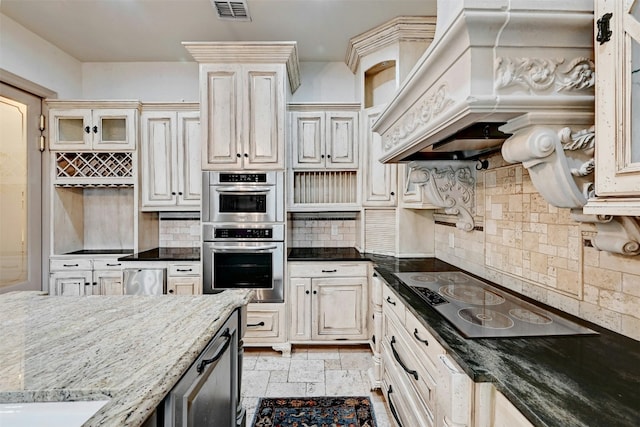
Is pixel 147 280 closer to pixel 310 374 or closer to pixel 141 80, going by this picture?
pixel 310 374

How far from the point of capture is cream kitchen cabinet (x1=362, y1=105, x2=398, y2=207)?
303 cm

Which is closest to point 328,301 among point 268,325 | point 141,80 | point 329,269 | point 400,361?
point 329,269

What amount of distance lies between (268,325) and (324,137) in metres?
1.94

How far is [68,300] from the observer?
Result: 4.73 ft

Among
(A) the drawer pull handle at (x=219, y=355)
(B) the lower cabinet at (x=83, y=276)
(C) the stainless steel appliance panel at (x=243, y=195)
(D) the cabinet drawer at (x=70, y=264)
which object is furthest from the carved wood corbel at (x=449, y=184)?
(D) the cabinet drawer at (x=70, y=264)

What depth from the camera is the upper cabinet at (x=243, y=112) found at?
2.94 meters


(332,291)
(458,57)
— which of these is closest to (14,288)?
(332,291)

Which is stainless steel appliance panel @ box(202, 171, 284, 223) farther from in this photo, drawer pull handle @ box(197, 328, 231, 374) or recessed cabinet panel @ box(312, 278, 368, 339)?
drawer pull handle @ box(197, 328, 231, 374)

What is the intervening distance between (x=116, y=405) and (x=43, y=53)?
3.87 metres

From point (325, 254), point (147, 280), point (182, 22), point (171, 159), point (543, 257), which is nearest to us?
point (543, 257)

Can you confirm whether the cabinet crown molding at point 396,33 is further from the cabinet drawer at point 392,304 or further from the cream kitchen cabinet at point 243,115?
the cabinet drawer at point 392,304

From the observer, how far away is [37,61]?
120 inches

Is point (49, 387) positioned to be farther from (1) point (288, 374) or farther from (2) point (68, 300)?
(1) point (288, 374)

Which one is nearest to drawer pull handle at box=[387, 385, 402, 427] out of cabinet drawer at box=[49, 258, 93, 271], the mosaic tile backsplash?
the mosaic tile backsplash
